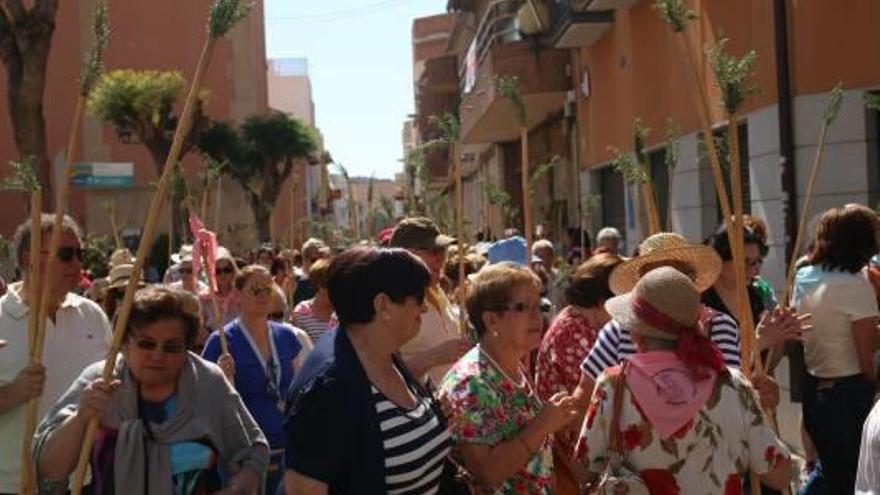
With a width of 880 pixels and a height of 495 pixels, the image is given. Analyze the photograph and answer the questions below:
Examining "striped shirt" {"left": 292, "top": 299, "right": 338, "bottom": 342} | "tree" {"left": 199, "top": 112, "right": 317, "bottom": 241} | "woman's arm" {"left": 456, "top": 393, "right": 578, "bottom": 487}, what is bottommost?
"woman's arm" {"left": 456, "top": 393, "right": 578, "bottom": 487}

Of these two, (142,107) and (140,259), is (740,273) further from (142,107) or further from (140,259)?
(142,107)

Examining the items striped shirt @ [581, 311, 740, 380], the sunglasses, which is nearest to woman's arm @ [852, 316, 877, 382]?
striped shirt @ [581, 311, 740, 380]

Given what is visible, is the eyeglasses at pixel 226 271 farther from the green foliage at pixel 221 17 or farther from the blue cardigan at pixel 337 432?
the blue cardigan at pixel 337 432

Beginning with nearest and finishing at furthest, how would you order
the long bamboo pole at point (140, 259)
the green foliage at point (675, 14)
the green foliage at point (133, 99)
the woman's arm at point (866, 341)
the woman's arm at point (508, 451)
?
the long bamboo pole at point (140, 259)
the woman's arm at point (508, 451)
the green foliage at point (675, 14)
the woman's arm at point (866, 341)
the green foliage at point (133, 99)

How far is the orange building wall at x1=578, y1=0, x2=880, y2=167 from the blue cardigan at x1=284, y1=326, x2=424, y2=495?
3195 mm

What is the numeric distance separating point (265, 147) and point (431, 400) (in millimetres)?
40885

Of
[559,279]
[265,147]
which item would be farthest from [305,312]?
[265,147]

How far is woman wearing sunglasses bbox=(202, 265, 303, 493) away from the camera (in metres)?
5.96

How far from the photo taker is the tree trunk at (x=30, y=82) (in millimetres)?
12898

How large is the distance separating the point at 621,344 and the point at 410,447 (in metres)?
1.49

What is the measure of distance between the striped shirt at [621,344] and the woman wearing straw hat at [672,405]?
71 centimetres

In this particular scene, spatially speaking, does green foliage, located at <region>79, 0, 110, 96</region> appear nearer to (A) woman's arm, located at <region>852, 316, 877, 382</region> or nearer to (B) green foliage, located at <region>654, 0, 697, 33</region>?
(B) green foliage, located at <region>654, 0, 697, 33</region>

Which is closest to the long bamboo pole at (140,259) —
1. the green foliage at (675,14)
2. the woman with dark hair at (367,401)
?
the woman with dark hair at (367,401)

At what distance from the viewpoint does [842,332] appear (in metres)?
5.57
